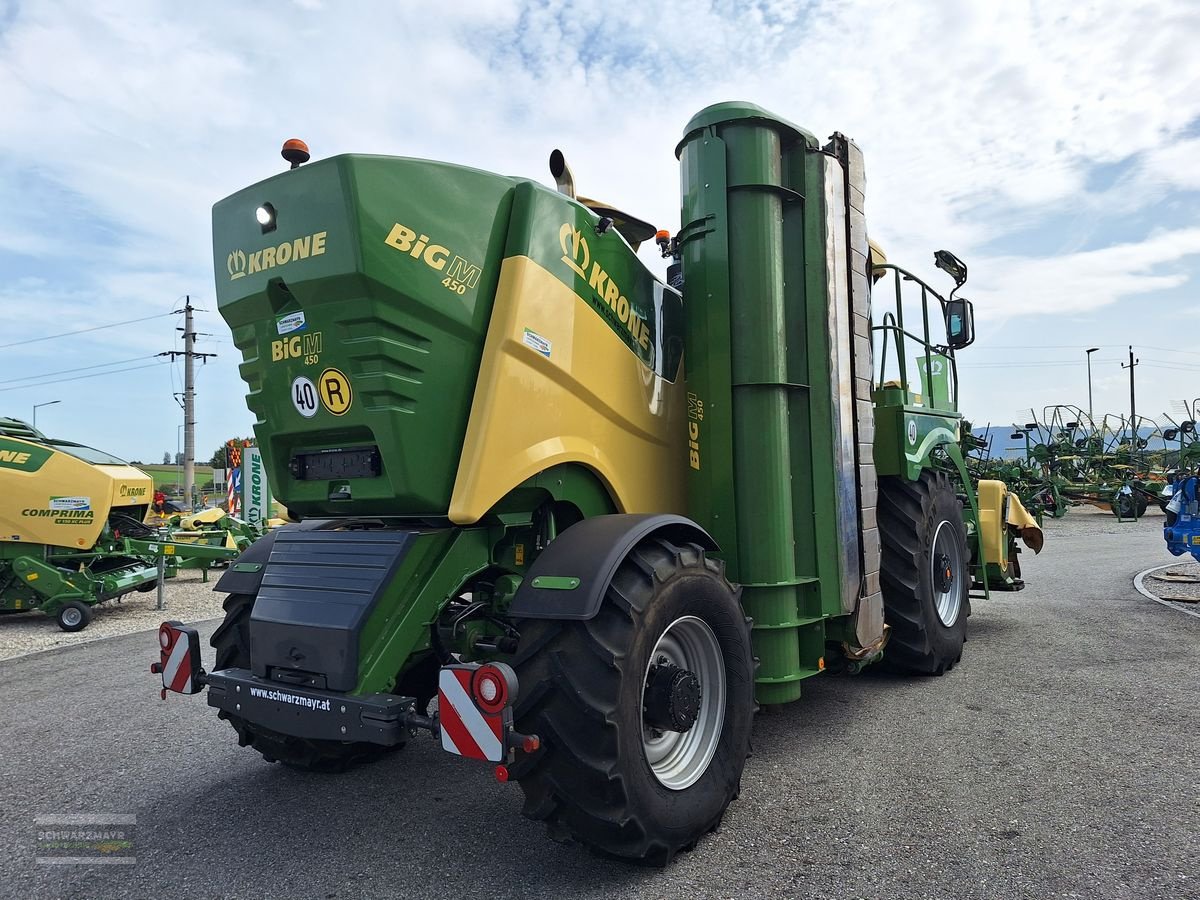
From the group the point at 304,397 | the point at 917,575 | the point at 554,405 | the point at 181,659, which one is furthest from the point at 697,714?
the point at 917,575

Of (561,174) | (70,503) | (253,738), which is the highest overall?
(561,174)

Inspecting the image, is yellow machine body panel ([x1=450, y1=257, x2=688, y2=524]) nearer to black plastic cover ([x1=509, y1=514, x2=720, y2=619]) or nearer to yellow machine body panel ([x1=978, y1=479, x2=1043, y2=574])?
black plastic cover ([x1=509, y1=514, x2=720, y2=619])

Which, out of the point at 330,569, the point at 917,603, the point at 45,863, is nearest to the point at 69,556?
the point at 45,863

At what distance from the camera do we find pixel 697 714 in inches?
126

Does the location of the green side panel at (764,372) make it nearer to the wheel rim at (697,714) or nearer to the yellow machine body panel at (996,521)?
the wheel rim at (697,714)

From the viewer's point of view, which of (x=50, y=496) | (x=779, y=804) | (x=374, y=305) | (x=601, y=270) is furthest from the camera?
(x=50, y=496)

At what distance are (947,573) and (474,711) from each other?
447 centimetres

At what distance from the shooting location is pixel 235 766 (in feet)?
13.7

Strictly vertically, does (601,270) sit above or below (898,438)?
above

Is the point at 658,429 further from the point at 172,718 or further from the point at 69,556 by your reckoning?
the point at 69,556

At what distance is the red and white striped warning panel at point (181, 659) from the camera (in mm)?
3410

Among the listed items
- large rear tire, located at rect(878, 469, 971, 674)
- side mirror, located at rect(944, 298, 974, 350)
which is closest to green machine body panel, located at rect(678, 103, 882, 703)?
large rear tire, located at rect(878, 469, 971, 674)

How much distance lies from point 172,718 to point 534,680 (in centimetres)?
360

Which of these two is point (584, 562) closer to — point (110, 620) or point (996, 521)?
point (996, 521)
